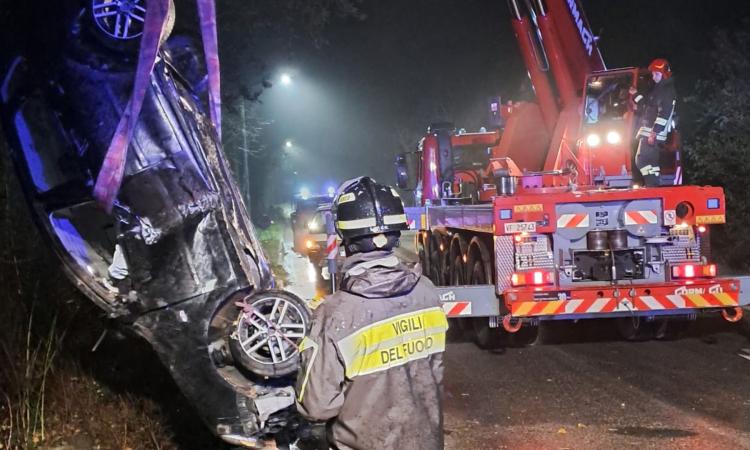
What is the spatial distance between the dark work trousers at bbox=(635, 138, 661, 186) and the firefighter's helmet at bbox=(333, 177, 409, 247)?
682 centimetres

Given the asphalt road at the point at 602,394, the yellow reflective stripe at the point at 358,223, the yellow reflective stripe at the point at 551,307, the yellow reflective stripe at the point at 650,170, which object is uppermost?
the yellow reflective stripe at the point at 650,170

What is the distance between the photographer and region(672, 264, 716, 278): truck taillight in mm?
7691

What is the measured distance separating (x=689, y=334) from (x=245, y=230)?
6.39 m

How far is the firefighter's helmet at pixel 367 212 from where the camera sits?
8.89 ft

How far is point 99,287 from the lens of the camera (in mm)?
4078

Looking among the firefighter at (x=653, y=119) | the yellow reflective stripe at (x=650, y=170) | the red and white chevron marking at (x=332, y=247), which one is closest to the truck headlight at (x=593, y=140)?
the firefighter at (x=653, y=119)

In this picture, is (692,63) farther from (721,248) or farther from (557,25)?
(557,25)

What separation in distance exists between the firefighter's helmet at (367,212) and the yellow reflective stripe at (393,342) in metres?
0.33

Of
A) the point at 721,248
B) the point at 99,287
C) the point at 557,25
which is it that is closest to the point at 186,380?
the point at 99,287

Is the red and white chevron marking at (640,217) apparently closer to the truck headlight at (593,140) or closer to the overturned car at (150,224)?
the truck headlight at (593,140)

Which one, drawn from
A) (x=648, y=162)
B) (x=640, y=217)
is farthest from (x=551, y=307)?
(x=648, y=162)

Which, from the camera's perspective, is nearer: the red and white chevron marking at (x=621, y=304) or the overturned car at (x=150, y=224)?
the overturned car at (x=150, y=224)

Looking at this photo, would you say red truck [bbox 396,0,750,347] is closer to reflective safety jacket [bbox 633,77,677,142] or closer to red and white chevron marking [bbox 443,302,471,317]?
red and white chevron marking [bbox 443,302,471,317]

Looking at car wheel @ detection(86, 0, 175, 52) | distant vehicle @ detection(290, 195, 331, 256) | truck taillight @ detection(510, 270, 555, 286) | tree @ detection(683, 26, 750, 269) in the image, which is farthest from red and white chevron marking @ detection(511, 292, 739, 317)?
distant vehicle @ detection(290, 195, 331, 256)
